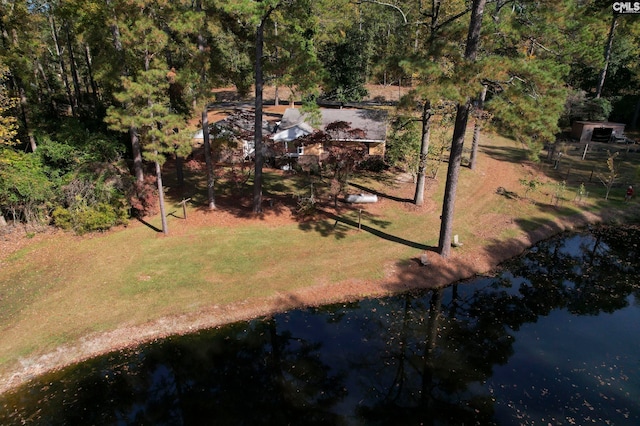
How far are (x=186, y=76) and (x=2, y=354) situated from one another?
13.6 meters

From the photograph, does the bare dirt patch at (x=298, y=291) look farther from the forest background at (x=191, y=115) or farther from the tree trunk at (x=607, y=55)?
the tree trunk at (x=607, y=55)

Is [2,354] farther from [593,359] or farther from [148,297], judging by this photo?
[593,359]

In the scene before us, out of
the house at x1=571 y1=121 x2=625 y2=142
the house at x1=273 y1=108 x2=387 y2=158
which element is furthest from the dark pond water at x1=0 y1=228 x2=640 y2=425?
the house at x1=571 y1=121 x2=625 y2=142

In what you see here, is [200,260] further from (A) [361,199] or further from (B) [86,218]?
(A) [361,199]

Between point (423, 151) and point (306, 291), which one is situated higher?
point (423, 151)

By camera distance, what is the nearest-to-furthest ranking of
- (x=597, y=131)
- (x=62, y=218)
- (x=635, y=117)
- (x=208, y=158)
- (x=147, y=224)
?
(x=62, y=218)
(x=147, y=224)
(x=208, y=158)
(x=597, y=131)
(x=635, y=117)

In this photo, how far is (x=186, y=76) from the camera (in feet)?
62.6

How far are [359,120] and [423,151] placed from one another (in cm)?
1124

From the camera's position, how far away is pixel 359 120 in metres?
33.2

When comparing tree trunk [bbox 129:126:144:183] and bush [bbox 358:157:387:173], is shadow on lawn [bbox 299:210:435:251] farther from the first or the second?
tree trunk [bbox 129:126:144:183]

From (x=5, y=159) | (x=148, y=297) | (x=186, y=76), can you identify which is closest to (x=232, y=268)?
(x=148, y=297)

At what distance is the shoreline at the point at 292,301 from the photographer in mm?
13039

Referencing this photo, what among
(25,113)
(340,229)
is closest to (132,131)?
(25,113)

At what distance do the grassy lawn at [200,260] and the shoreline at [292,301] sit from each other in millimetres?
357
